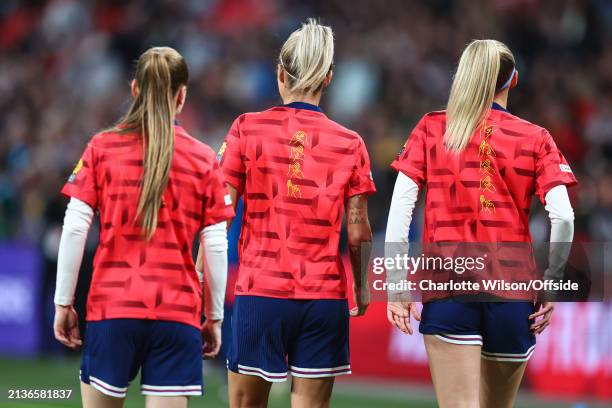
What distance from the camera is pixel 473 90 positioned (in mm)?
6121

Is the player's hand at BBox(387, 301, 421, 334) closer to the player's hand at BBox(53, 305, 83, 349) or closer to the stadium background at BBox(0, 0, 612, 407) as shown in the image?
the player's hand at BBox(53, 305, 83, 349)

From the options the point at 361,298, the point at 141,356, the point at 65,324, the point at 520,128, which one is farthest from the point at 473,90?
the point at 65,324

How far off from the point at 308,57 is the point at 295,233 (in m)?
0.91

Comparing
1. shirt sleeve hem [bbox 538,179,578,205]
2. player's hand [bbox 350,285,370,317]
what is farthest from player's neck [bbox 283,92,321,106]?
shirt sleeve hem [bbox 538,179,578,205]

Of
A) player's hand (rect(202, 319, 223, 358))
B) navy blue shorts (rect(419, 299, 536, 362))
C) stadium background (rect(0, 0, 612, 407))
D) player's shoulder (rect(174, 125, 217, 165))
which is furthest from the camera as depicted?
stadium background (rect(0, 0, 612, 407))

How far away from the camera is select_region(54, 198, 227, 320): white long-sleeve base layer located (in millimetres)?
5355

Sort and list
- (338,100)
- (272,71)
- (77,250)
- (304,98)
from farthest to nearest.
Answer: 1. (272,71)
2. (338,100)
3. (304,98)
4. (77,250)

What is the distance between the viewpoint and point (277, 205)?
6203 mm

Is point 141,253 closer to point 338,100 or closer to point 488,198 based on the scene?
point 488,198

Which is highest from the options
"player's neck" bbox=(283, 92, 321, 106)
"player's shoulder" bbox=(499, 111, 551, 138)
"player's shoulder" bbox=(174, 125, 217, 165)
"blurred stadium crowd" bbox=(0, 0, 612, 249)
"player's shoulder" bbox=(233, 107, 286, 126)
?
"blurred stadium crowd" bbox=(0, 0, 612, 249)

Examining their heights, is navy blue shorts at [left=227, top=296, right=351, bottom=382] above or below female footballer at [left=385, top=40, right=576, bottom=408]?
below

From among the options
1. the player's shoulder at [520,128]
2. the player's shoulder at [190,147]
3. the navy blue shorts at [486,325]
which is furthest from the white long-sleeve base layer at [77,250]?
the player's shoulder at [520,128]

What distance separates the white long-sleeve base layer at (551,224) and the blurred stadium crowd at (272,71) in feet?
20.7

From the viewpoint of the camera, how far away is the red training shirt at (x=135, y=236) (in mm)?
5359
